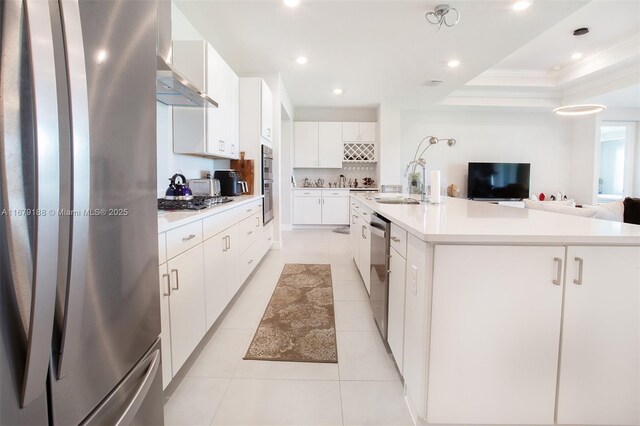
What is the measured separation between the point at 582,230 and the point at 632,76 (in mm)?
5350

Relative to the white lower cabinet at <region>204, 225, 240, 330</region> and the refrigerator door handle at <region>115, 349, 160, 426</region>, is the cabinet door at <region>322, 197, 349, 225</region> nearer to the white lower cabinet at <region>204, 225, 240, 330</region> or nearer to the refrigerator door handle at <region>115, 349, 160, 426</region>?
the white lower cabinet at <region>204, 225, 240, 330</region>

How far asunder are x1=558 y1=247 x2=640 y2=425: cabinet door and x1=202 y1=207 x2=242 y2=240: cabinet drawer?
5.90 ft

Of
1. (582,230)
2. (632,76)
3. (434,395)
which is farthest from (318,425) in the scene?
(632,76)

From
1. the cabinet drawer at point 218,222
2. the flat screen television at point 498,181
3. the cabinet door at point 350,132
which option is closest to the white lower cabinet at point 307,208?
the cabinet door at point 350,132

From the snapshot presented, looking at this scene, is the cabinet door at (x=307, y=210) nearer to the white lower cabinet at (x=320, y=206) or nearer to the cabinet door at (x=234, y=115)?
the white lower cabinet at (x=320, y=206)

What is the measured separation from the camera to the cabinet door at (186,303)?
4.65 feet

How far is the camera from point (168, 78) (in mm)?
1800

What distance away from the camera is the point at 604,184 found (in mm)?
7133

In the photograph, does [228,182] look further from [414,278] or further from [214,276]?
[414,278]

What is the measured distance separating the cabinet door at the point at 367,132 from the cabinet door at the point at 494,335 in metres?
5.75

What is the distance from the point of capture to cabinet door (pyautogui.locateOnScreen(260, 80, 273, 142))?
152 inches

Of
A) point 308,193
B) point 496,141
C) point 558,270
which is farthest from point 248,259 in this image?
point 496,141

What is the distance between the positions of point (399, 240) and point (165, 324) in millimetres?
1171

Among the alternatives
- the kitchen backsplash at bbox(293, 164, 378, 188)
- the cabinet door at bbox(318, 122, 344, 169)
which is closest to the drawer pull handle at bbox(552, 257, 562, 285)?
the cabinet door at bbox(318, 122, 344, 169)
